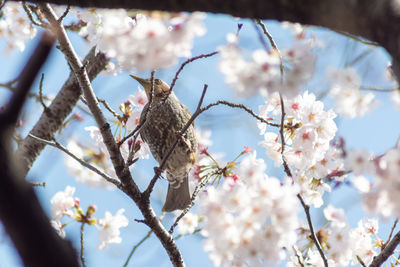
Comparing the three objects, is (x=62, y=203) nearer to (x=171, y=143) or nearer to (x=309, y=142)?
(x=171, y=143)

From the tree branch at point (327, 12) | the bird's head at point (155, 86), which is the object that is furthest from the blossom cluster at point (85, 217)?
the tree branch at point (327, 12)

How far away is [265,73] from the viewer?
1278 millimetres

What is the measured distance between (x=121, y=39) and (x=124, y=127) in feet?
5.75

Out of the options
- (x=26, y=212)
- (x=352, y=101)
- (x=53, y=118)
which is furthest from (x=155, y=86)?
(x=26, y=212)

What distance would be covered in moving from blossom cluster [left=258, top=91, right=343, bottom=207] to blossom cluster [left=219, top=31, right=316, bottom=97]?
0.88m

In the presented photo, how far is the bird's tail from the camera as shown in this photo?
3.93m

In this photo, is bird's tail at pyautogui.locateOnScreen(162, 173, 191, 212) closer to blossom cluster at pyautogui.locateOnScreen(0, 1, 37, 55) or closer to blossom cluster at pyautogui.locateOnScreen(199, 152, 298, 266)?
blossom cluster at pyautogui.locateOnScreen(0, 1, 37, 55)

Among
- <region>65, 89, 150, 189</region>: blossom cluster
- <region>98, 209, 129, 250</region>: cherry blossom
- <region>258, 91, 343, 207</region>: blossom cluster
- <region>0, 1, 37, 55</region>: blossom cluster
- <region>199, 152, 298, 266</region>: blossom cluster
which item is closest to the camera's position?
<region>199, 152, 298, 266</region>: blossom cluster

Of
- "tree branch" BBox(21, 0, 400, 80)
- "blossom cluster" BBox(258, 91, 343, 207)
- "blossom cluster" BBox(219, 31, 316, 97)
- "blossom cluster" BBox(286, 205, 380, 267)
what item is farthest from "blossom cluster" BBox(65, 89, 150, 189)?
"tree branch" BBox(21, 0, 400, 80)

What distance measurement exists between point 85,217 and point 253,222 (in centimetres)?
184

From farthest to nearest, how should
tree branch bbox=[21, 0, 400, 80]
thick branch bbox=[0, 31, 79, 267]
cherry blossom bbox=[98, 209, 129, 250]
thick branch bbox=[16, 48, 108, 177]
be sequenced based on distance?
thick branch bbox=[16, 48, 108, 177] → cherry blossom bbox=[98, 209, 129, 250] → tree branch bbox=[21, 0, 400, 80] → thick branch bbox=[0, 31, 79, 267]

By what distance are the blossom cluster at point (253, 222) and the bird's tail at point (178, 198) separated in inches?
93.2

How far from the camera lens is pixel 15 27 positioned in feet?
11.9

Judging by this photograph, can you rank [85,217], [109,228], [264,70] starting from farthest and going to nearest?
[109,228] → [85,217] → [264,70]
